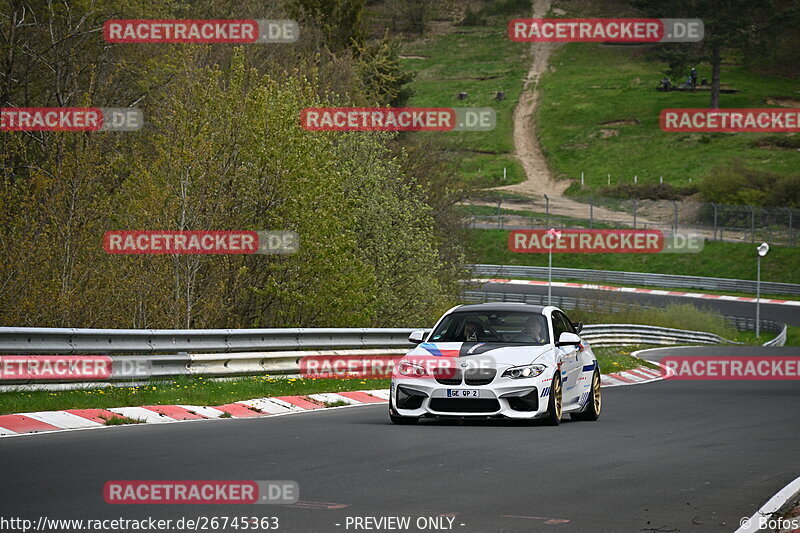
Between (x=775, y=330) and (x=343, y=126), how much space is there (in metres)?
30.2

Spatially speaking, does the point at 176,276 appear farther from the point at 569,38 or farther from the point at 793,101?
the point at 569,38

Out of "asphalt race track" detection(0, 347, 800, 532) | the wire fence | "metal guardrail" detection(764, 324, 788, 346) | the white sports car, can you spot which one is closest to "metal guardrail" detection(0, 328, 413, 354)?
"asphalt race track" detection(0, 347, 800, 532)

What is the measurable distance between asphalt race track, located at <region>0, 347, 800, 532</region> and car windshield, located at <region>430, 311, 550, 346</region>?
1078 millimetres

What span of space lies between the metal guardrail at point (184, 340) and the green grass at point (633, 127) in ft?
275

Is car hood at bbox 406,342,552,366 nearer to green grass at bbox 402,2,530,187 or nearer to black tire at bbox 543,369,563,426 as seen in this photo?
black tire at bbox 543,369,563,426

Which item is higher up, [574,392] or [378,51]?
[378,51]

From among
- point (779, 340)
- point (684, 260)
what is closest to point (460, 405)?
point (779, 340)

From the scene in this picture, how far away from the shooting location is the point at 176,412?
15641 mm

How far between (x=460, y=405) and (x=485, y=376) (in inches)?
17.4

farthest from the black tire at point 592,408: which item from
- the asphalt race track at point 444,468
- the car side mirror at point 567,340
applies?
the car side mirror at point 567,340

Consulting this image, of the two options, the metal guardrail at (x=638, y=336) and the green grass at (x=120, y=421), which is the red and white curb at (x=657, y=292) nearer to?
the metal guardrail at (x=638, y=336)

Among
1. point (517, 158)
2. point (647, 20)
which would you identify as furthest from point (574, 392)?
point (647, 20)

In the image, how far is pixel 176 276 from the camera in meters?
24.0

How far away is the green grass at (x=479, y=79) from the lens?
116 m
